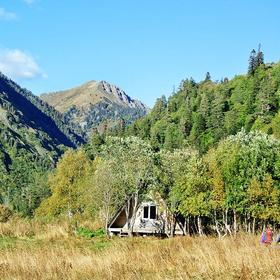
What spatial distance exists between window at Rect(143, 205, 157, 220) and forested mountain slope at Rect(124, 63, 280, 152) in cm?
7919

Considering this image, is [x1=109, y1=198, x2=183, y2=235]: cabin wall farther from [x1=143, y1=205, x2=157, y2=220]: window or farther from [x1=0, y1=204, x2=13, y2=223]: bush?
[x1=0, y1=204, x2=13, y2=223]: bush

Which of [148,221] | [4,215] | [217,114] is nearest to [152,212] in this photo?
[148,221]

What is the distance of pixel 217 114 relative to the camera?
156 meters

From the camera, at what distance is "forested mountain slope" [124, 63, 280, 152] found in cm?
14588

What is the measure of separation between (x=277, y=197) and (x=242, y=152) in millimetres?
4518

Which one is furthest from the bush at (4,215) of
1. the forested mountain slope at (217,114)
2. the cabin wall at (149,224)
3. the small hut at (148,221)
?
the forested mountain slope at (217,114)

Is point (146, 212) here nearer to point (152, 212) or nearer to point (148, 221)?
point (152, 212)

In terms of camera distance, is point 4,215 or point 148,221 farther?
point 148,221

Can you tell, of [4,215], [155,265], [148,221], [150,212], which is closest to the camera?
[155,265]

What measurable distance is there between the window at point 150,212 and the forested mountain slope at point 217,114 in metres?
79.2

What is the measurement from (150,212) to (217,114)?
106m

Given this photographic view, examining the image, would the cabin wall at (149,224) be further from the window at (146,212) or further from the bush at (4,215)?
the bush at (4,215)

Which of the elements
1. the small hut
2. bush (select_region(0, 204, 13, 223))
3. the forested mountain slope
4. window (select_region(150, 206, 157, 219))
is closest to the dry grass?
bush (select_region(0, 204, 13, 223))

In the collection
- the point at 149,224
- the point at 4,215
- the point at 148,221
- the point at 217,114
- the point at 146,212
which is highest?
the point at 217,114
